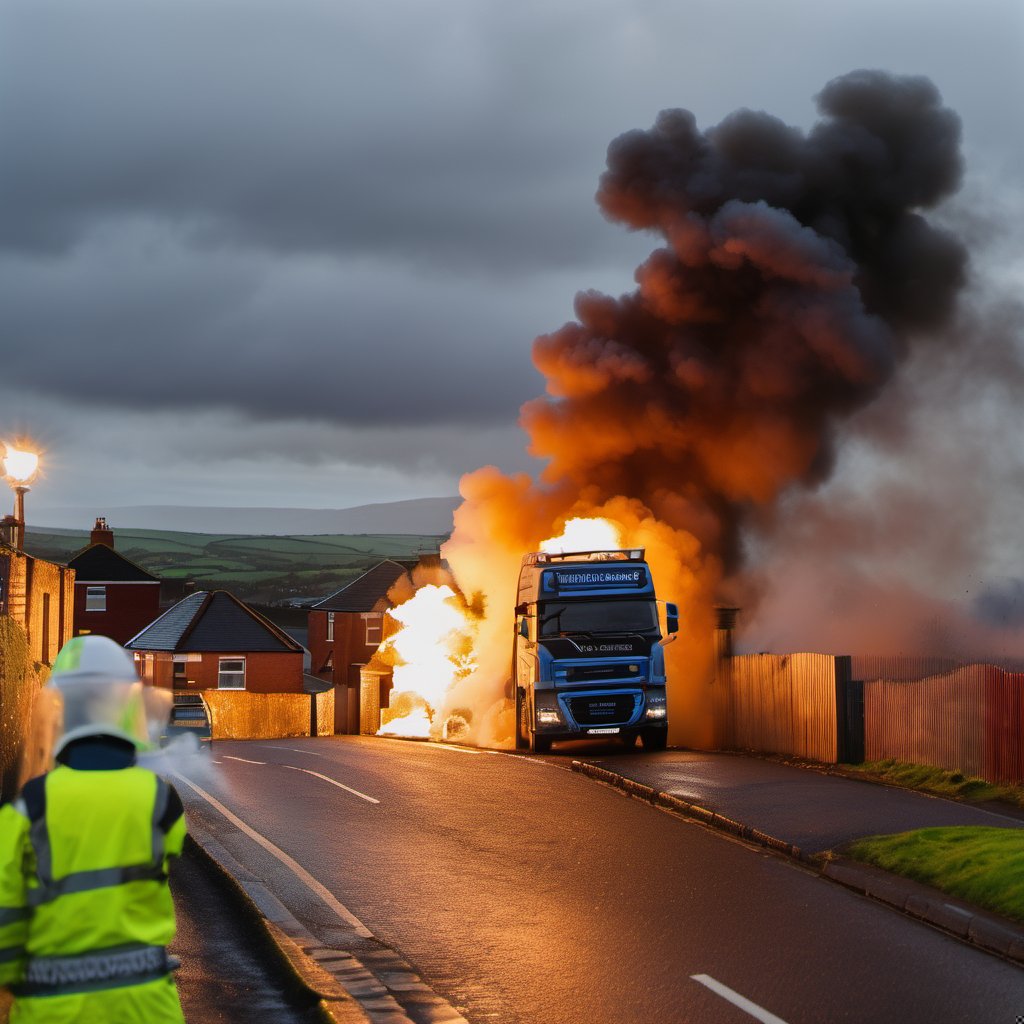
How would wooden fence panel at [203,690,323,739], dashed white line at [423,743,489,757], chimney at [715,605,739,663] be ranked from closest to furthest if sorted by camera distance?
dashed white line at [423,743,489,757] → chimney at [715,605,739,663] → wooden fence panel at [203,690,323,739]

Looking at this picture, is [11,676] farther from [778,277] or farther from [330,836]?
[778,277]

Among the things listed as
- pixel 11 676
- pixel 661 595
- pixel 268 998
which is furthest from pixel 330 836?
pixel 661 595

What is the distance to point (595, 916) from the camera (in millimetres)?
9836

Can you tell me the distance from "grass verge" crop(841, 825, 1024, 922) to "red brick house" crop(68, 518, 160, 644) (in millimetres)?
63998

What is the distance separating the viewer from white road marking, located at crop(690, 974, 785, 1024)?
721 centimetres

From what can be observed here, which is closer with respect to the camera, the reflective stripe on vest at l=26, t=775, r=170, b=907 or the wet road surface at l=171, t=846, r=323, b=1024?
the reflective stripe on vest at l=26, t=775, r=170, b=907

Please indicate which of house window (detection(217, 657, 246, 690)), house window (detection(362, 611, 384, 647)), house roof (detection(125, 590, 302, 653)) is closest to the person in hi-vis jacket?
house roof (detection(125, 590, 302, 653))

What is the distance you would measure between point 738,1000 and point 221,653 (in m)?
52.3

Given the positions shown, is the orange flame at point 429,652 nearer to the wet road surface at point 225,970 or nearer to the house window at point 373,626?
the wet road surface at point 225,970

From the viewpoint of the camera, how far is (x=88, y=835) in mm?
3969

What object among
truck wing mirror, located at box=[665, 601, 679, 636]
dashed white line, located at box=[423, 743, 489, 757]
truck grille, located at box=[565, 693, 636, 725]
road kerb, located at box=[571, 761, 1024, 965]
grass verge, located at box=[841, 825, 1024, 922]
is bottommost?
dashed white line, located at box=[423, 743, 489, 757]

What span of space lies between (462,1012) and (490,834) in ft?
21.5

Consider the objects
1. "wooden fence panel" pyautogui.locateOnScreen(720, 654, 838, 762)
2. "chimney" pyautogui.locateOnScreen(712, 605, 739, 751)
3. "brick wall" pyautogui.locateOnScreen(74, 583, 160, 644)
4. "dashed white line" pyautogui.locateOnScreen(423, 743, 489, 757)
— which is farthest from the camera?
"brick wall" pyautogui.locateOnScreen(74, 583, 160, 644)

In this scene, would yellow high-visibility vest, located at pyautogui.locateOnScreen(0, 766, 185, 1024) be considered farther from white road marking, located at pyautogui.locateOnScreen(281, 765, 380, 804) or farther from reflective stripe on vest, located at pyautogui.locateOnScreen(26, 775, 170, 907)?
white road marking, located at pyautogui.locateOnScreen(281, 765, 380, 804)
